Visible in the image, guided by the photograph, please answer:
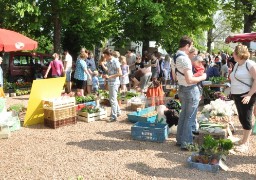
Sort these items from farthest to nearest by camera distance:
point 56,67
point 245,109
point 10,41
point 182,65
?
point 56,67 < point 10,41 < point 245,109 < point 182,65

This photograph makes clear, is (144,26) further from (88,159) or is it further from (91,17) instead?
(88,159)

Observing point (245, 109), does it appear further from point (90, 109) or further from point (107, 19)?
point (107, 19)

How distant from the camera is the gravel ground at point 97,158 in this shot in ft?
15.8

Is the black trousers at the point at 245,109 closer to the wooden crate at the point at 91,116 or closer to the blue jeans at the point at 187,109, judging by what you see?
the blue jeans at the point at 187,109

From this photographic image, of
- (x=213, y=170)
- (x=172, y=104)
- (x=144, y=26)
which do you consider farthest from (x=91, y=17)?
(x=213, y=170)

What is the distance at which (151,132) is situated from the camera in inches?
252

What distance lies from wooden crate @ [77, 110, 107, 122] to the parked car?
850 centimetres

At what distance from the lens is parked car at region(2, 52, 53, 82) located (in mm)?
15805

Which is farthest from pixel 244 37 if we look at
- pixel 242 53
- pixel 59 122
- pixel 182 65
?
pixel 59 122

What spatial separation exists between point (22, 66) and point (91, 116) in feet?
30.1

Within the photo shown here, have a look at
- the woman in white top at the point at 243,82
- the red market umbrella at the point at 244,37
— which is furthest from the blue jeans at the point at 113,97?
the red market umbrella at the point at 244,37

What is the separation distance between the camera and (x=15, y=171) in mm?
4996

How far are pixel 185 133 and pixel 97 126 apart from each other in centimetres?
272

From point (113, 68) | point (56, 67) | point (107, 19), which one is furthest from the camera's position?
point (107, 19)
